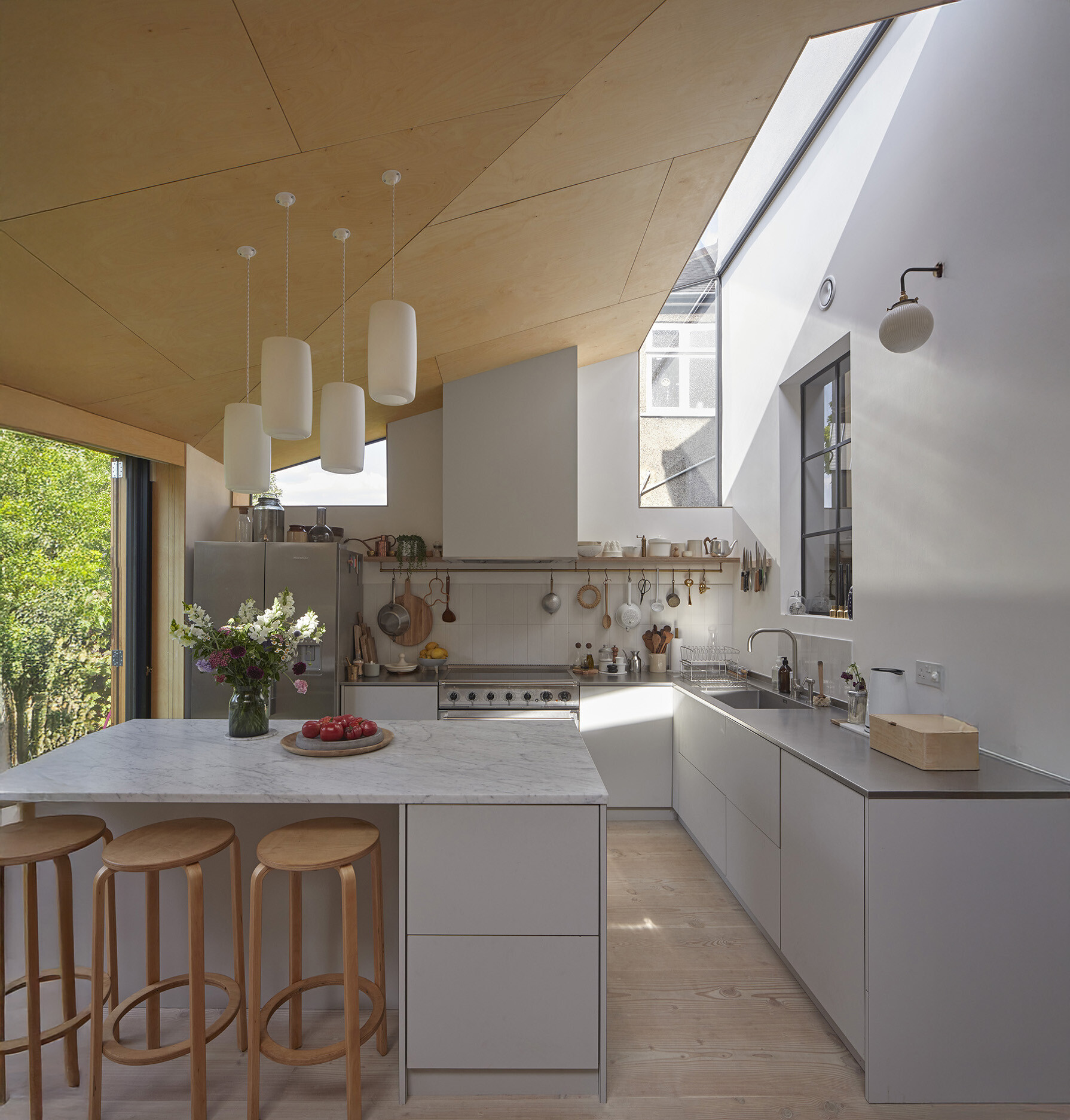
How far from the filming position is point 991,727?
2.20 metres

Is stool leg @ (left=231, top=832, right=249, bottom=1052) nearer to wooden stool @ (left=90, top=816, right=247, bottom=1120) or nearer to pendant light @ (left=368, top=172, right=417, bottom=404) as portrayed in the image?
wooden stool @ (left=90, top=816, right=247, bottom=1120)

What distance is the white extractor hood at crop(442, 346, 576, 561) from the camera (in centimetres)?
429

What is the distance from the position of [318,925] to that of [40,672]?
211 centimetres

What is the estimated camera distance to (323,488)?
4.87 m

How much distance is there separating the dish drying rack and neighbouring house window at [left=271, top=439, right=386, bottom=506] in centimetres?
235

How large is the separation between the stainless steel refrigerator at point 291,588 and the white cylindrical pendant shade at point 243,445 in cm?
185

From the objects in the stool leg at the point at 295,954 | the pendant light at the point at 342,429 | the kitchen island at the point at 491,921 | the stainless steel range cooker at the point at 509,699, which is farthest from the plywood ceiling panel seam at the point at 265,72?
the stainless steel range cooker at the point at 509,699

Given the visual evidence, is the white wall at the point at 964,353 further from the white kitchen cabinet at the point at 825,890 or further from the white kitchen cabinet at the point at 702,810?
the white kitchen cabinet at the point at 702,810

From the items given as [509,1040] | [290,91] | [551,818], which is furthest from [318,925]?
[290,91]

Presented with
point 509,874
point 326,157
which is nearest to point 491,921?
point 509,874

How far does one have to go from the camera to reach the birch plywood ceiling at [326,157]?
1532 mm

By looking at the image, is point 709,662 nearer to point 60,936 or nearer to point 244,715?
point 244,715

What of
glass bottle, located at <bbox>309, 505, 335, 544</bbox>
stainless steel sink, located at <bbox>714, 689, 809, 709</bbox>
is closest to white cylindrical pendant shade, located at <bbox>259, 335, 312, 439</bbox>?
glass bottle, located at <bbox>309, 505, 335, 544</bbox>

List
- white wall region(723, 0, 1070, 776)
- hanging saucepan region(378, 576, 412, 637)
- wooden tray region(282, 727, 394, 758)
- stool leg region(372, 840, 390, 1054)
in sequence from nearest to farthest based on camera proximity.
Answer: white wall region(723, 0, 1070, 776) → stool leg region(372, 840, 390, 1054) → wooden tray region(282, 727, 394, 758) → hanging saucepan region(378, 576, 412, 637)
